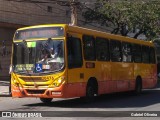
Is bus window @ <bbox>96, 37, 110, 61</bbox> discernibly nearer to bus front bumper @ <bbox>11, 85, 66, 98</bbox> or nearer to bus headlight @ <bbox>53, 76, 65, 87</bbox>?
bus headlight @ <bbox>53, 76, 65, 87</bbox>

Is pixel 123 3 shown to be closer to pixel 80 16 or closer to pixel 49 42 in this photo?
pixel 80 16

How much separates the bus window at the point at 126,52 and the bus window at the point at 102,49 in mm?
1820

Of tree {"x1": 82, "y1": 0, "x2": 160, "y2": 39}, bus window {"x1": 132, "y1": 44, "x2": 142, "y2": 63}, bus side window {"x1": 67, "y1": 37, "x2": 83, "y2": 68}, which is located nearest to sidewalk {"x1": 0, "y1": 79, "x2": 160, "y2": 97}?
bus window {"x1": 132, "y1": 44, "x2": 142, "y2": 63}

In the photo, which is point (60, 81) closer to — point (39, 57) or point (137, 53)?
point (39, 57)

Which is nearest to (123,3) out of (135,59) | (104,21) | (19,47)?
(104,21)

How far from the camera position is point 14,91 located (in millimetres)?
16266

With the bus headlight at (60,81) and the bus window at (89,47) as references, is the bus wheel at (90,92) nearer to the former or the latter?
the bus window at (89,47)

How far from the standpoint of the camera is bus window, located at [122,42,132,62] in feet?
66.7

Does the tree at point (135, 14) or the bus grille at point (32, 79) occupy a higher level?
the tree at point (135, 14)

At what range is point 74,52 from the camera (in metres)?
16.0

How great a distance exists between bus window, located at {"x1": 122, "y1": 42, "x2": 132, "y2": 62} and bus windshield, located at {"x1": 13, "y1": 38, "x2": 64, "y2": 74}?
543 centimetres

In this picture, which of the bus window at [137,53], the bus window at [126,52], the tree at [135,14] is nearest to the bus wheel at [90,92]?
the bus window at [126,52]

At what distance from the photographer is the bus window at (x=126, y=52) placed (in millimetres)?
20328

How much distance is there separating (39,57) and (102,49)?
3.38 meters
